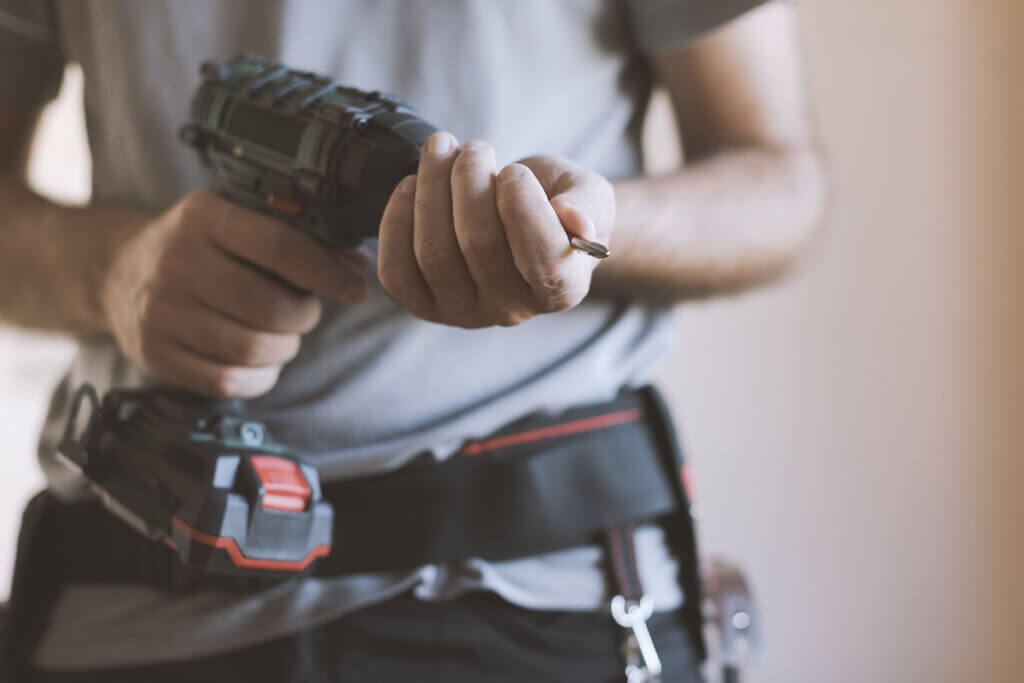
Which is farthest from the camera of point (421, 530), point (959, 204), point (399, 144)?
point (959, 204)

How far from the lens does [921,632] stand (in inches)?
52.4

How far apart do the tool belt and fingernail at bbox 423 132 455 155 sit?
28 centimetres

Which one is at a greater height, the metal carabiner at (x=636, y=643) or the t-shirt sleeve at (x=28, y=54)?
the t-shirt sleeve at (x=28, y=54)

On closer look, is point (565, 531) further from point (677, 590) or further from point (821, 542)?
point (821, 542)

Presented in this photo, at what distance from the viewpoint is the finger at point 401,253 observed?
36 cm

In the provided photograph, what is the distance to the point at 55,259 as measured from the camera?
→ 2.16ft

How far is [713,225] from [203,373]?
0.39 metres

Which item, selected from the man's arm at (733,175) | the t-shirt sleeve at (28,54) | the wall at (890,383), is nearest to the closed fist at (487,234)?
the man's arm at (733,175)

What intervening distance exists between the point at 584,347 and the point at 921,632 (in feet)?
3.40

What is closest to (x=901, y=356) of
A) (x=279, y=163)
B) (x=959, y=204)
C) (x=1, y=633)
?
(x=959, y=204)

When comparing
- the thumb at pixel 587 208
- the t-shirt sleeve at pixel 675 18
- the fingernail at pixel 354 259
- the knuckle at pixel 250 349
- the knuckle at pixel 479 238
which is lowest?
the knuckle at pixel 250 349

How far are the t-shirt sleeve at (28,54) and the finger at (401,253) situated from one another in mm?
534

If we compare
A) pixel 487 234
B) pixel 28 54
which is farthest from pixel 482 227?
pixel 28 54

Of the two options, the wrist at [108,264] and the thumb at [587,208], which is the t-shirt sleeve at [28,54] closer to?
the wrist at [108,264]
